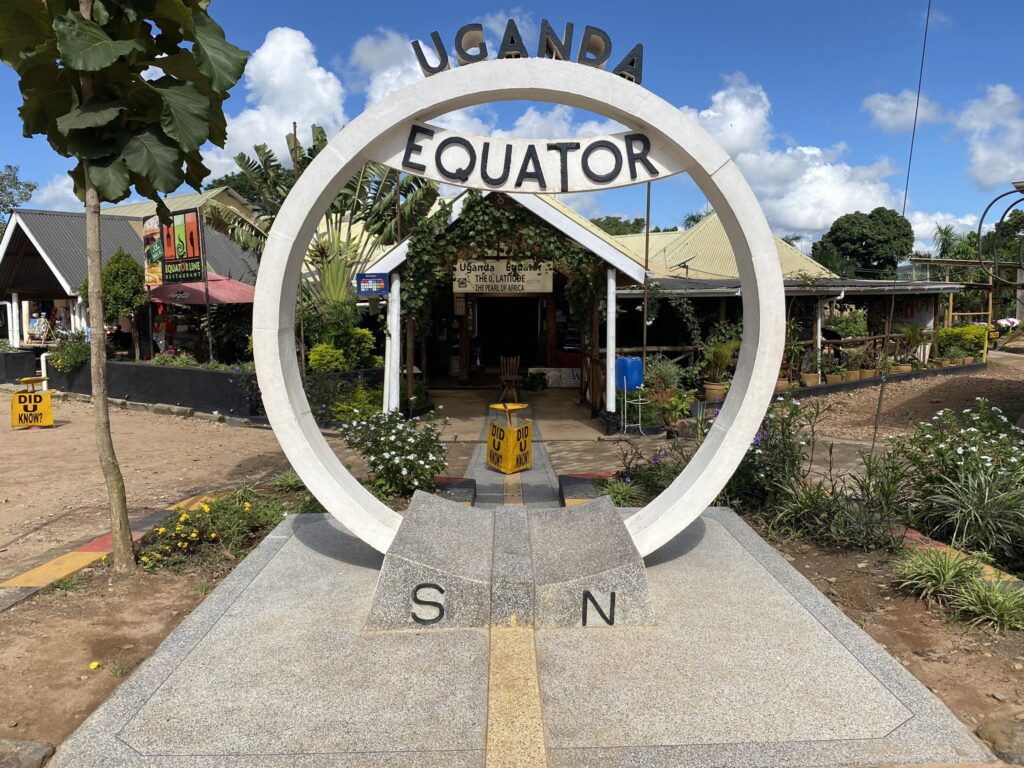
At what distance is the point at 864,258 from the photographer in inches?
1959

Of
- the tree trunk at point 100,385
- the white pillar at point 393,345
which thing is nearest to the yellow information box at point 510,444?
the white pillar at point 393,345

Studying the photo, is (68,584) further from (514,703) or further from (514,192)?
(514,192)

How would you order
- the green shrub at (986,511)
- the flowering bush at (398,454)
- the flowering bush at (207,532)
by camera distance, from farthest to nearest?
the flowering bush at (398,454)
the flowering bush at (207,532)
the green shrub at (986,511)

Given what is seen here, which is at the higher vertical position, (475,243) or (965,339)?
(475,243)

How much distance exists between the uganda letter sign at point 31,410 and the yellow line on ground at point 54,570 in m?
9.18

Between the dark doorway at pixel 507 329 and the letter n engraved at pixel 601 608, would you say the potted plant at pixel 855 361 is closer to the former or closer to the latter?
the dark doorway at pixel 507 329

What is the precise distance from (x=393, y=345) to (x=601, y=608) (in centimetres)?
840

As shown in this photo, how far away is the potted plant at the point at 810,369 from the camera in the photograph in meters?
16.7

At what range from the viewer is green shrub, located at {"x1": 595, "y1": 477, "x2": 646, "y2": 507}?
7.25m

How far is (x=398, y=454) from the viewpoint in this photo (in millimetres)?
7484

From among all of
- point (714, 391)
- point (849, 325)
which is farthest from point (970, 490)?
point (849, 325)

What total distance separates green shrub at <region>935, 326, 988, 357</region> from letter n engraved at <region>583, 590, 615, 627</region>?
2109cm

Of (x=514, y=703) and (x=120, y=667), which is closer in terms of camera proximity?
(x=514, y=703)

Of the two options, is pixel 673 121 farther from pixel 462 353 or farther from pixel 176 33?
pixel 462 353
